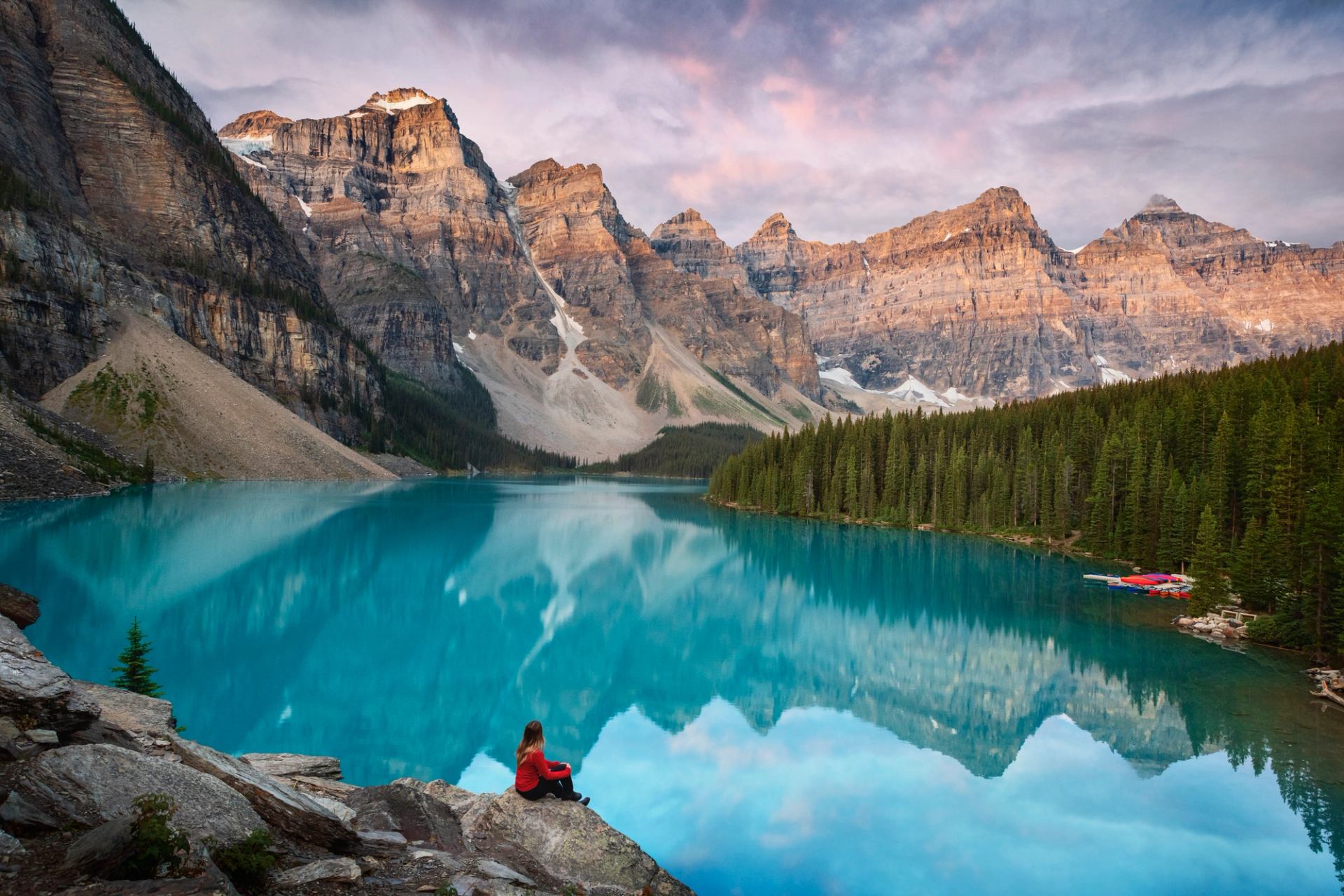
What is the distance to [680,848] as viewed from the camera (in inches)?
551

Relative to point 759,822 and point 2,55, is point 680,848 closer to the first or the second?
point 759,822

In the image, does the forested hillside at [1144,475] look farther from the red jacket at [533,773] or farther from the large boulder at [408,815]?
the large boulder at [408,815]

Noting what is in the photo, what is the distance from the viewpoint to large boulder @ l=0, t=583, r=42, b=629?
37.1 feet

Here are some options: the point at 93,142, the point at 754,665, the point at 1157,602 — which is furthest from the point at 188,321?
the point at 1157,602

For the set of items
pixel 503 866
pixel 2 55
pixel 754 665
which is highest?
pixel 2 55

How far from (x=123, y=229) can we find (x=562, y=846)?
135 meters

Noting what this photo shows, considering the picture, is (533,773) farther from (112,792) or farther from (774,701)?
(774,701)

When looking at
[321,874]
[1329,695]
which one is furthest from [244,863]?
[1329,695]

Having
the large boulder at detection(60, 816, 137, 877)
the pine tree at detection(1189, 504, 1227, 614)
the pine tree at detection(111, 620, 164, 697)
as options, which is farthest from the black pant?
the pine tree at detection(1189, 504, 1227, 614)

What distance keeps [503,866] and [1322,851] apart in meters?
15.2

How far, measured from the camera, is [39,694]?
8.29 metres

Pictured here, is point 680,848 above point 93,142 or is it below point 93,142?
below

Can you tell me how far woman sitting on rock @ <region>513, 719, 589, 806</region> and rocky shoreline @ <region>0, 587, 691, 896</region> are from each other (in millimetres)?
216

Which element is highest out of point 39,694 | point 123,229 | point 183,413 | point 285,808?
point 123,229
